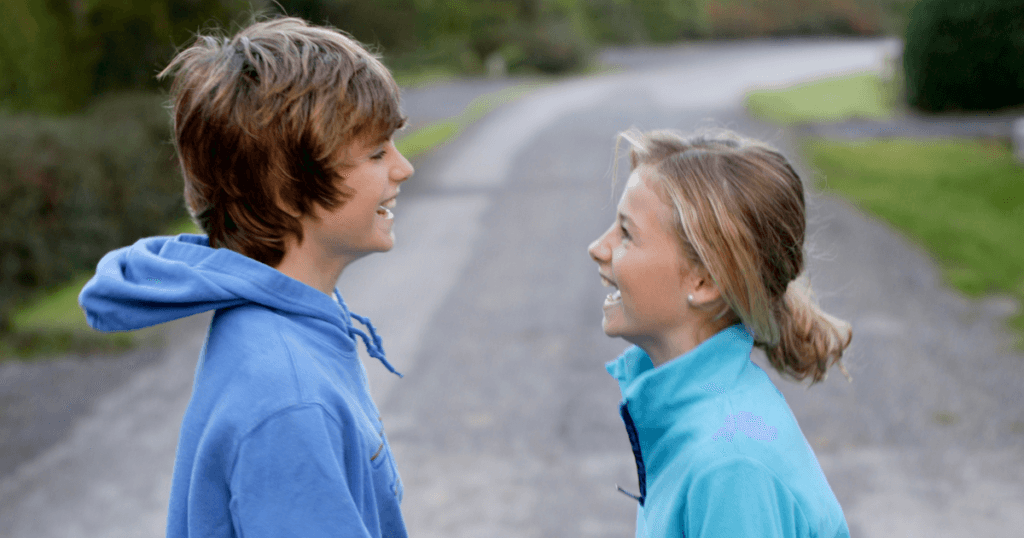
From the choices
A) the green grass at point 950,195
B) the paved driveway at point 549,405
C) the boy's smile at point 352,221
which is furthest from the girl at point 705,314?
the green grass at point 950,195

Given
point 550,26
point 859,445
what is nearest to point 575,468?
point 859,445

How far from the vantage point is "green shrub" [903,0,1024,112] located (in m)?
16.5

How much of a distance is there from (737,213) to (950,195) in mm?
10100

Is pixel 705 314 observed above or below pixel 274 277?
below

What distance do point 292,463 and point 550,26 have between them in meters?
30.5

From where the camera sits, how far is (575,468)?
178 inches

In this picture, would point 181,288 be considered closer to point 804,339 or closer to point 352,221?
point 352,221

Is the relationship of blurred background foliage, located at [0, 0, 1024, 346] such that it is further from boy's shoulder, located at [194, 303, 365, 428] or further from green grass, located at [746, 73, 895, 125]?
boy's shoulder, located at [194, 303, 365, 428]

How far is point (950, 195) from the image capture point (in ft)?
34.3

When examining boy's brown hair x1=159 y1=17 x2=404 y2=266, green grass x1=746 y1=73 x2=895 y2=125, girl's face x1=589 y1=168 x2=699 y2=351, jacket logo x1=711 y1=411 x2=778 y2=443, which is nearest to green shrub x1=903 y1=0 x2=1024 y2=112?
green grass x1=746 y1=73 x2=895 y2=125

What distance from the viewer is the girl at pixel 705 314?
1.51 meters

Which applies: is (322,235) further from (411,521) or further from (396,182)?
(411,521)

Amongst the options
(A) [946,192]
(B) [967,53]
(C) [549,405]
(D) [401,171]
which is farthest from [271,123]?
(B) [967,53]

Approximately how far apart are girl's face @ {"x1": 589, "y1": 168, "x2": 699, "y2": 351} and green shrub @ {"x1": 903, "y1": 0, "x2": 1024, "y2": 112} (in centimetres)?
1767
